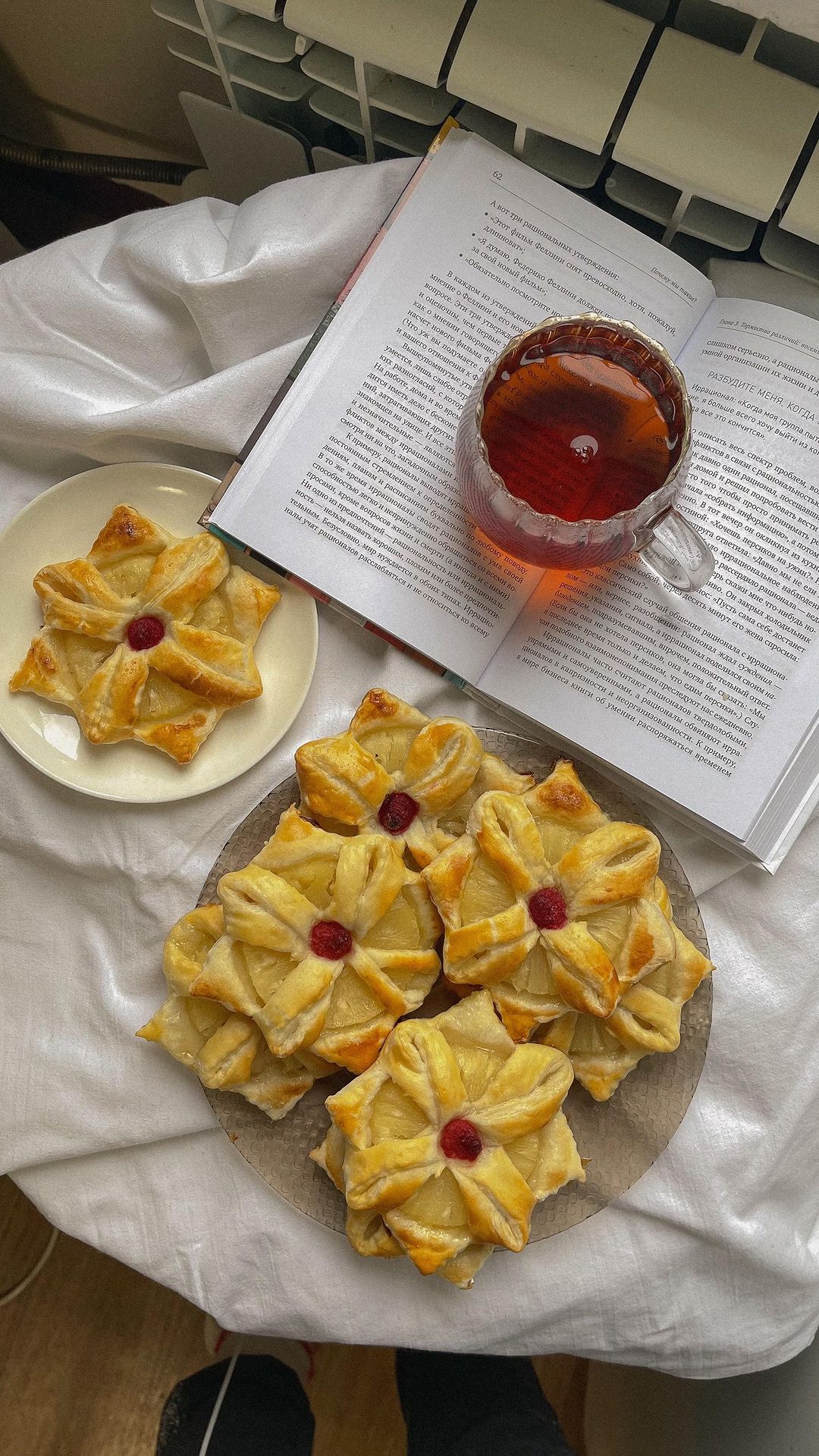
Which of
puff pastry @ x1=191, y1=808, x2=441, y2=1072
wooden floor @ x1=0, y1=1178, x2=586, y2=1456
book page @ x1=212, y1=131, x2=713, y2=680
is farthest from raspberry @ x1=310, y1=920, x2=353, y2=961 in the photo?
wooden floor @ x1=0, y1=1178, x2=586, y2=1456

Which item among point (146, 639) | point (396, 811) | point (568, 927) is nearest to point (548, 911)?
point (568, 927)

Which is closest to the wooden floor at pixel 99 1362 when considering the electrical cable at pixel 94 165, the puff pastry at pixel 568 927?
the puff pastry at pixel 568 927

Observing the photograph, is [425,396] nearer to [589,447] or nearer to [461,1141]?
[589,447]

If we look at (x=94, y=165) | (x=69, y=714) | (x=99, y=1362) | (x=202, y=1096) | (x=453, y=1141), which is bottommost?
(x=99, y=1362)

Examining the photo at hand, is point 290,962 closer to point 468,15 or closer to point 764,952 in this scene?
point 764,952

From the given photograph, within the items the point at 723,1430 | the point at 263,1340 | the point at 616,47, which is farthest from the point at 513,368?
the point at 263,1340

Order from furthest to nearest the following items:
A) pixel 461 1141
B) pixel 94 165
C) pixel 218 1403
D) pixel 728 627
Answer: pixel 218 1403, pixel 94 165, pixel 728 627, pixel 461 1141
